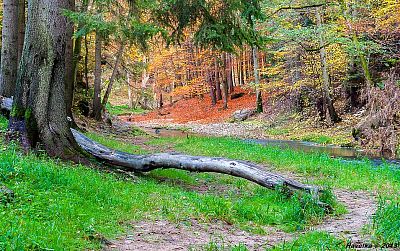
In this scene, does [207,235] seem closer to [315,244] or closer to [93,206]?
[315,244]

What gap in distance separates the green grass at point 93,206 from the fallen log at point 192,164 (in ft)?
1.03

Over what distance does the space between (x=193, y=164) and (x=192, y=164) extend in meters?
0.02

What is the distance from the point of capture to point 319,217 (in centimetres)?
654

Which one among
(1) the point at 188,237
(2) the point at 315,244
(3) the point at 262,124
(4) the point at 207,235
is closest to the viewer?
(2) the point at 315,244

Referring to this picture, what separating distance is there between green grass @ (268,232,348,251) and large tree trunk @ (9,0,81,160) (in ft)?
15.9

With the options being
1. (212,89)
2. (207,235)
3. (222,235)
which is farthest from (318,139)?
(212,89)

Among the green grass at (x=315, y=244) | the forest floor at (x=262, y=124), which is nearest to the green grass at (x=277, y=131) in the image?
the forest floor at (x=262, y=124)

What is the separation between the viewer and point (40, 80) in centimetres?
783

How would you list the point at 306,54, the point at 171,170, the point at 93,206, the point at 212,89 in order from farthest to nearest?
1. the point at 212,89
2. the point at 306,54
3. the point at 171,170
4. the point at 93,206

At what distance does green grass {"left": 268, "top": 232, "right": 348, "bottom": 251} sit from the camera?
4598 millimetres

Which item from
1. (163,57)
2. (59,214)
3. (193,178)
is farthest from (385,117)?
(163,57)

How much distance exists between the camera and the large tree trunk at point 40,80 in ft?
25.6

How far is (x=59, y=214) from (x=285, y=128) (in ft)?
71.5

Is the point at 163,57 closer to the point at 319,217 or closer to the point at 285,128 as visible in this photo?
the point at 285,128
